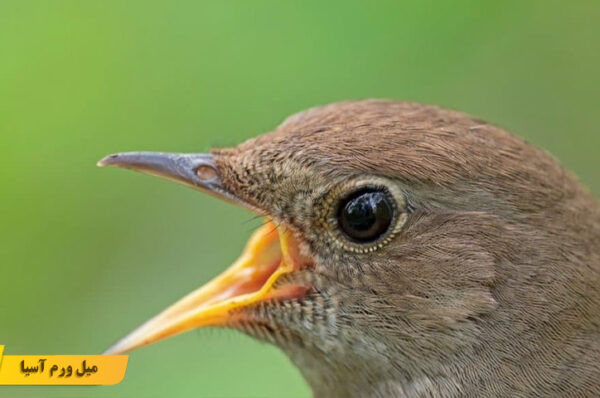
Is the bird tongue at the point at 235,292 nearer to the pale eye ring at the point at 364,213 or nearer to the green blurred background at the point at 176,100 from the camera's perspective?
the pale eye ring at the point at 364,213

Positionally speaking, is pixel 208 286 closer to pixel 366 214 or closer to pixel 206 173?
pixel 206 173

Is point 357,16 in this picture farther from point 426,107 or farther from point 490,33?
point 426,107

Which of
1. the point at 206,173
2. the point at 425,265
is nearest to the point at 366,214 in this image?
the point at 425,265

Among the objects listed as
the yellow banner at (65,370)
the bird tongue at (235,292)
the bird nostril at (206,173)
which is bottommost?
the yellow banner at (65,370)

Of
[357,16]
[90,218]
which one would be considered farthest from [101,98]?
[357,16]

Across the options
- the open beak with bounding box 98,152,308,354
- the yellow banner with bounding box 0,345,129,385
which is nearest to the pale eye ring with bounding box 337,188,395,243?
the open beak with bounding box 98,152,308,354

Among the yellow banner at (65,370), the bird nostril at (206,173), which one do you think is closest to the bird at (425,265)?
the bird nostril at (206,173)
